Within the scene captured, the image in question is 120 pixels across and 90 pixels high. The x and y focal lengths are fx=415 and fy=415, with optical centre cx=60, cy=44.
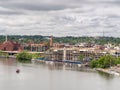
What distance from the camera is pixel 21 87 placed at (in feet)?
81.4

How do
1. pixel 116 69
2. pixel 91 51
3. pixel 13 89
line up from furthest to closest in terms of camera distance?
1. pixel 91 51
2. pixel 116 69
3. pixel 13 89

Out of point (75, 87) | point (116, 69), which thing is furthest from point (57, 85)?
point (116, 69)

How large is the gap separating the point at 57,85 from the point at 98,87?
8.67ft

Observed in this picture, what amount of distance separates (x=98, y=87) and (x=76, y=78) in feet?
17.0

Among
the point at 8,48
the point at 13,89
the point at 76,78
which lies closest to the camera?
the point at 13,89

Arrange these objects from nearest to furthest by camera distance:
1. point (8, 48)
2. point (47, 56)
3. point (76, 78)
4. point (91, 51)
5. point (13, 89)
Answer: point (13, 89), point (76, 78), point (91, 51), point (47, 56), point (8, 48)

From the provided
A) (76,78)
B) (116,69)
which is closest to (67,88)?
(76,78)

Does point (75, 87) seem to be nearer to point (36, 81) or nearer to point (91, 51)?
point (36, 81)

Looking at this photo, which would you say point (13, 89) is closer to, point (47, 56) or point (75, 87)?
point (75, 87)

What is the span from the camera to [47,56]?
197 ft

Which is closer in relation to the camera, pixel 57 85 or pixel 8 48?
pixel 57 85

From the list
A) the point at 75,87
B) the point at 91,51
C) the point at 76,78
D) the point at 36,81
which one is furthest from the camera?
the point at 91,51

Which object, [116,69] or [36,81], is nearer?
[36,81]

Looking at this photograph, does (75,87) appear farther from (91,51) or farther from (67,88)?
(91,51)
